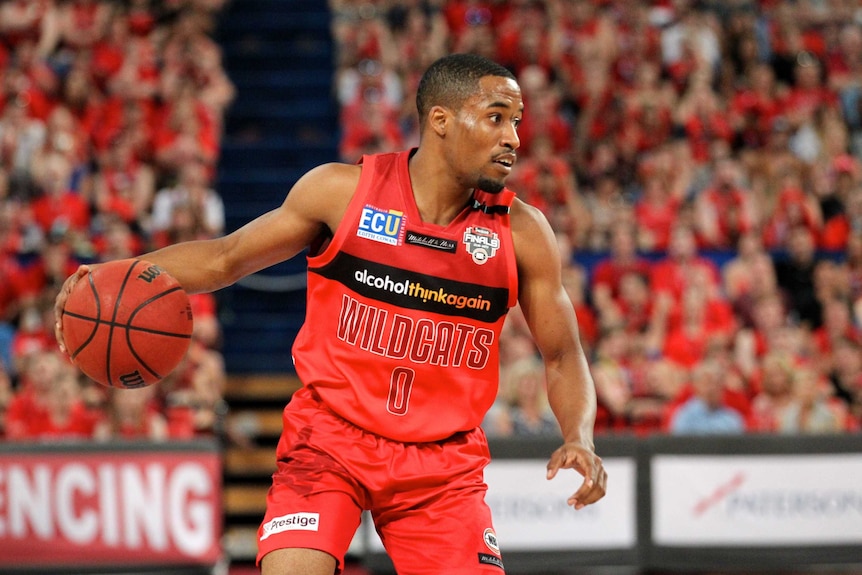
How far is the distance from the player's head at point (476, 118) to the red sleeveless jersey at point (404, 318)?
0.21 metres

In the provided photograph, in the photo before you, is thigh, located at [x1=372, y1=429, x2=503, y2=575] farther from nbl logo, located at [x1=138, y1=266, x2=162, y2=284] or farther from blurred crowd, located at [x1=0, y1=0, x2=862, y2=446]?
blurred crowd, located at [x1=0, y1=0, x2=862, y2=446]

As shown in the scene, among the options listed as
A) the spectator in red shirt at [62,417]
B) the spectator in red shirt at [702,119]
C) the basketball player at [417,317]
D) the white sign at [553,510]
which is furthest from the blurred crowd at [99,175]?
the basketball player at [417,317]

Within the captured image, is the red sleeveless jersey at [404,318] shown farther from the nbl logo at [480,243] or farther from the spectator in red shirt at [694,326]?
the spectator in red shirt at [694,326]

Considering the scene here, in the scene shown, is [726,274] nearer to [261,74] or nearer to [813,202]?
[813,202]

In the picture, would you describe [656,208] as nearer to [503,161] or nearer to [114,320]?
[503,161]

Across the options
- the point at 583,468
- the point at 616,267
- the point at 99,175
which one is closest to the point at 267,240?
the point at 583,468

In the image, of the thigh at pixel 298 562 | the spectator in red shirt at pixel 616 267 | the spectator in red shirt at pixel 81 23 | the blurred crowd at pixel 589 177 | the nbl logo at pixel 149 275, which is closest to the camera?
the thigh at pixel 298 562

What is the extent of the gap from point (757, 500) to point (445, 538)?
16.4 feet

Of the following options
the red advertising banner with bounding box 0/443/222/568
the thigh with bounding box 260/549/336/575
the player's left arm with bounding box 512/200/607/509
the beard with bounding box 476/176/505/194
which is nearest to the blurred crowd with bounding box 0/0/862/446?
the red advertising banner with bounding box 0/443/222/568

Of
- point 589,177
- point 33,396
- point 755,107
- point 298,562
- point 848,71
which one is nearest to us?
point 298,562

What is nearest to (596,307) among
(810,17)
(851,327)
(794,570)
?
(851,327)

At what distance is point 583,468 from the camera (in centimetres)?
396

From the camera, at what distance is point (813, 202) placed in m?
11.2

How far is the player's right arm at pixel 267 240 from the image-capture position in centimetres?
425
